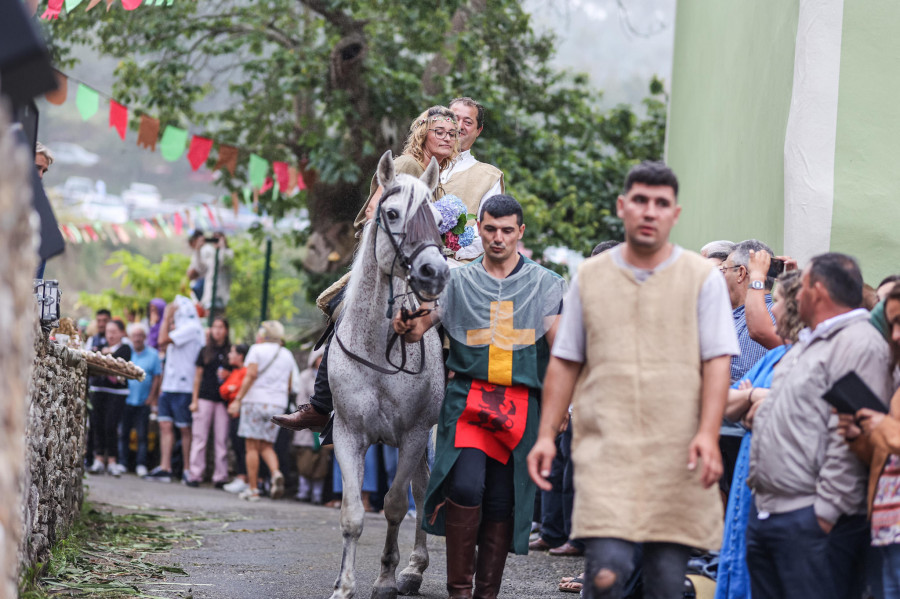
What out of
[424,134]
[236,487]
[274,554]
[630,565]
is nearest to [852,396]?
[630,565]

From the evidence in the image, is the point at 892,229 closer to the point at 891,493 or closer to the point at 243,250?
the point at 891,493

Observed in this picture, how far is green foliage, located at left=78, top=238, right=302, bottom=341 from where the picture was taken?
2443 cm

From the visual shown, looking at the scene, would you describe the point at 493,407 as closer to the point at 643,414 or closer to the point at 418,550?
the point at 643,414

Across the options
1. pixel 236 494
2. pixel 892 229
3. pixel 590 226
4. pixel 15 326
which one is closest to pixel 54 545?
pixel 15 326

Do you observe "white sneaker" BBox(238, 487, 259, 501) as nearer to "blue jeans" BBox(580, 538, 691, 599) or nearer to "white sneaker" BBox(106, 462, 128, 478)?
"white sneaker" BBox(106, 462, 128, 478)

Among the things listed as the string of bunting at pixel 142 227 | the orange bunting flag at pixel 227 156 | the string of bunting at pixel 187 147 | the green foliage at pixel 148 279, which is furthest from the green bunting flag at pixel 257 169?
the string of bunting at pixel 142 227

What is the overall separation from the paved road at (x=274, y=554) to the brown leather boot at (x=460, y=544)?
3.43 feet

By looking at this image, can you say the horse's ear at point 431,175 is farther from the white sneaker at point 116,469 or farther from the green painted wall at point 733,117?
the white sneaker at point 116,469

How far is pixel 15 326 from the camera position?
9.53 feet

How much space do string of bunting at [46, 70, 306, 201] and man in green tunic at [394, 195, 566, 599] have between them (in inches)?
387

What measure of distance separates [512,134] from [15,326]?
1615 centimetres

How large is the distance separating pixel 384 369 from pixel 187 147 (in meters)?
11.7

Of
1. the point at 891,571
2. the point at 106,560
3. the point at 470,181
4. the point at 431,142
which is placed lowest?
the point at 106,560

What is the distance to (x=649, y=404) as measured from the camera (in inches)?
162
